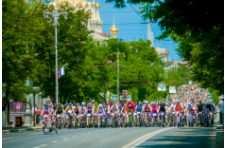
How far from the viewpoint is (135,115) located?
35.6m

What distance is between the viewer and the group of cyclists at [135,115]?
112 ft

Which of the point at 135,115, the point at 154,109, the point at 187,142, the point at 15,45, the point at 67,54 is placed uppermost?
the point at 67,54

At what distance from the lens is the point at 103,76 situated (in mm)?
61500

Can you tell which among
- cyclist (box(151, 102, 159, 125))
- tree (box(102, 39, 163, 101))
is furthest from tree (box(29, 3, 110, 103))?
tree (box(102, 39, 163, 101))

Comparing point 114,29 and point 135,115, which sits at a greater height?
point 114,29

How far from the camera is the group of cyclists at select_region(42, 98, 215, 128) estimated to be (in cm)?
3416

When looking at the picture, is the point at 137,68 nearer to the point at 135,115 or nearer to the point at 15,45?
the point at 135,115

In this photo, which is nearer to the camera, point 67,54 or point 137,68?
point 67,54

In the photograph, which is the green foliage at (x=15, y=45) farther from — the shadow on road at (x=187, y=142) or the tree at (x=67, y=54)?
the shadow on road at (x=187, y=142)

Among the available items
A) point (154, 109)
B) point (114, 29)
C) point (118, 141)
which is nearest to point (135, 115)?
point (154, 109)

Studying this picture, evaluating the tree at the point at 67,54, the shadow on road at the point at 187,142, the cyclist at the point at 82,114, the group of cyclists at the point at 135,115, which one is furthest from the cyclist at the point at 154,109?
the tree at the point at 67,54

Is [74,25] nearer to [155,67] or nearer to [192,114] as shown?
[192,114]

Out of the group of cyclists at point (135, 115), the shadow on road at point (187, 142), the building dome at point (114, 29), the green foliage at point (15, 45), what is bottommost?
the shadow on road at point (187, 142)

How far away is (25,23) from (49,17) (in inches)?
624
